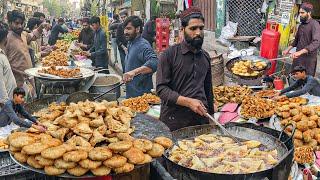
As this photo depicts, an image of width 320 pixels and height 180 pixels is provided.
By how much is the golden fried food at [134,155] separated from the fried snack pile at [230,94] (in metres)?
4.29

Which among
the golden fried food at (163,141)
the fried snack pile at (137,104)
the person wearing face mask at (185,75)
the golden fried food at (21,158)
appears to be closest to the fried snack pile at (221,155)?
the golden fried food at (163,141)

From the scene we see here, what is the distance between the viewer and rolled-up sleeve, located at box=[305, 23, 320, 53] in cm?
738

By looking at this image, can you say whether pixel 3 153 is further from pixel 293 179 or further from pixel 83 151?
pixel 293 179

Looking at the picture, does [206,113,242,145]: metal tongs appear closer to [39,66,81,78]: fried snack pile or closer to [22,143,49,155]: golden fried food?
[22,143,49,155]: golden fried food

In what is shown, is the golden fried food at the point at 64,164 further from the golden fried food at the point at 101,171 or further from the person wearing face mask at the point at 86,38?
the person wearing face mask at the point at 86,38

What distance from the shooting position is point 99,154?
2.10 meters

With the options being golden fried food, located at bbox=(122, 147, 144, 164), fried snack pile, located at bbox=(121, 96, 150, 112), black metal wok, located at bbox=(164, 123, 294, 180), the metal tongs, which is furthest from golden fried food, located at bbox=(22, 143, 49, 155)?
fried snack pile, located at bbox=(121, 96, 150, 112)

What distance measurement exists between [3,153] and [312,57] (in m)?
6.65

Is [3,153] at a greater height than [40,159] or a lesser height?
lesser

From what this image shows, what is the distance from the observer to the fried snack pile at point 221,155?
2.68 meters

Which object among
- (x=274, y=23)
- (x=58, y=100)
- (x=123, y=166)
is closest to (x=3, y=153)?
(x=123, y=166)

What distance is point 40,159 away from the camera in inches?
82.9

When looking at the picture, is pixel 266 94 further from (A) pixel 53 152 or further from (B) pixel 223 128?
(A) pixel 53 152

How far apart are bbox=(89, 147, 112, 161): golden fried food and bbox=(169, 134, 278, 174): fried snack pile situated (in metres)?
0.80
